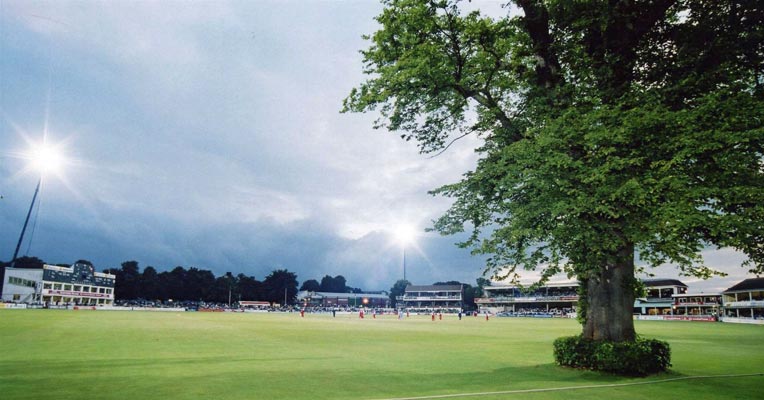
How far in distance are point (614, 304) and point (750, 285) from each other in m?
111

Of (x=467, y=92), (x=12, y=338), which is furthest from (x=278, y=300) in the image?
(x=467, y=92)

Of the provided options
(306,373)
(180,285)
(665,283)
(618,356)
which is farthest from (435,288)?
(306,373)

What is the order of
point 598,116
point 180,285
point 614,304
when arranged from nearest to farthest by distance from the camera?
point 598,116 → point 614,304 → point 180,285

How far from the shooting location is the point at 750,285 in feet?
332

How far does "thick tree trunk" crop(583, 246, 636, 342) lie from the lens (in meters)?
15.9

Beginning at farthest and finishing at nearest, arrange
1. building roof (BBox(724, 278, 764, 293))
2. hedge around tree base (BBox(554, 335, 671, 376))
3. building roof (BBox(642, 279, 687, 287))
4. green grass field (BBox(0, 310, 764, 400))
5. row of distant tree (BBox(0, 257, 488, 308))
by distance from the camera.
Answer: row of distant tree (BBox(0, 257, 488, 308))
building roof (BBox(642, 279, 687, 287))
building roof (BBox(724, 278, 764, 293))
hedge around tree base (BBox(554, 335, 671, 376))
green grass field (BBox(0, 310, 764, 400))

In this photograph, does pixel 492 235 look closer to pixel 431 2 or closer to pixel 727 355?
pixel 431 2

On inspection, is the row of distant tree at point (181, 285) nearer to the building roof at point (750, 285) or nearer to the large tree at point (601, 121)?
the building roof at point (750, 285)

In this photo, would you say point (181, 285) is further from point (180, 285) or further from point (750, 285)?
→ point (750, 285)

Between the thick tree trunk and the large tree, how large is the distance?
0.14ft

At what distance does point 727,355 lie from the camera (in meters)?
23.5

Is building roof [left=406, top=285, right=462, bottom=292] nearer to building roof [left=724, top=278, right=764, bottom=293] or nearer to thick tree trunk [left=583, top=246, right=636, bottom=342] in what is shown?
building roof [left=724, top=278, right=764, bottom=293]

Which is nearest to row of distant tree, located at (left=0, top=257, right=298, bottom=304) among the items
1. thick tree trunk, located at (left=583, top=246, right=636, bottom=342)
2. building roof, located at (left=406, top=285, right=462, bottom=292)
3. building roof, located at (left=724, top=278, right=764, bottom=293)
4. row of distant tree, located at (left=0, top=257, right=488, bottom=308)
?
row of distant tree, located at (left=0, top=257, right=488, bottom=308)

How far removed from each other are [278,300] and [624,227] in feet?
599
